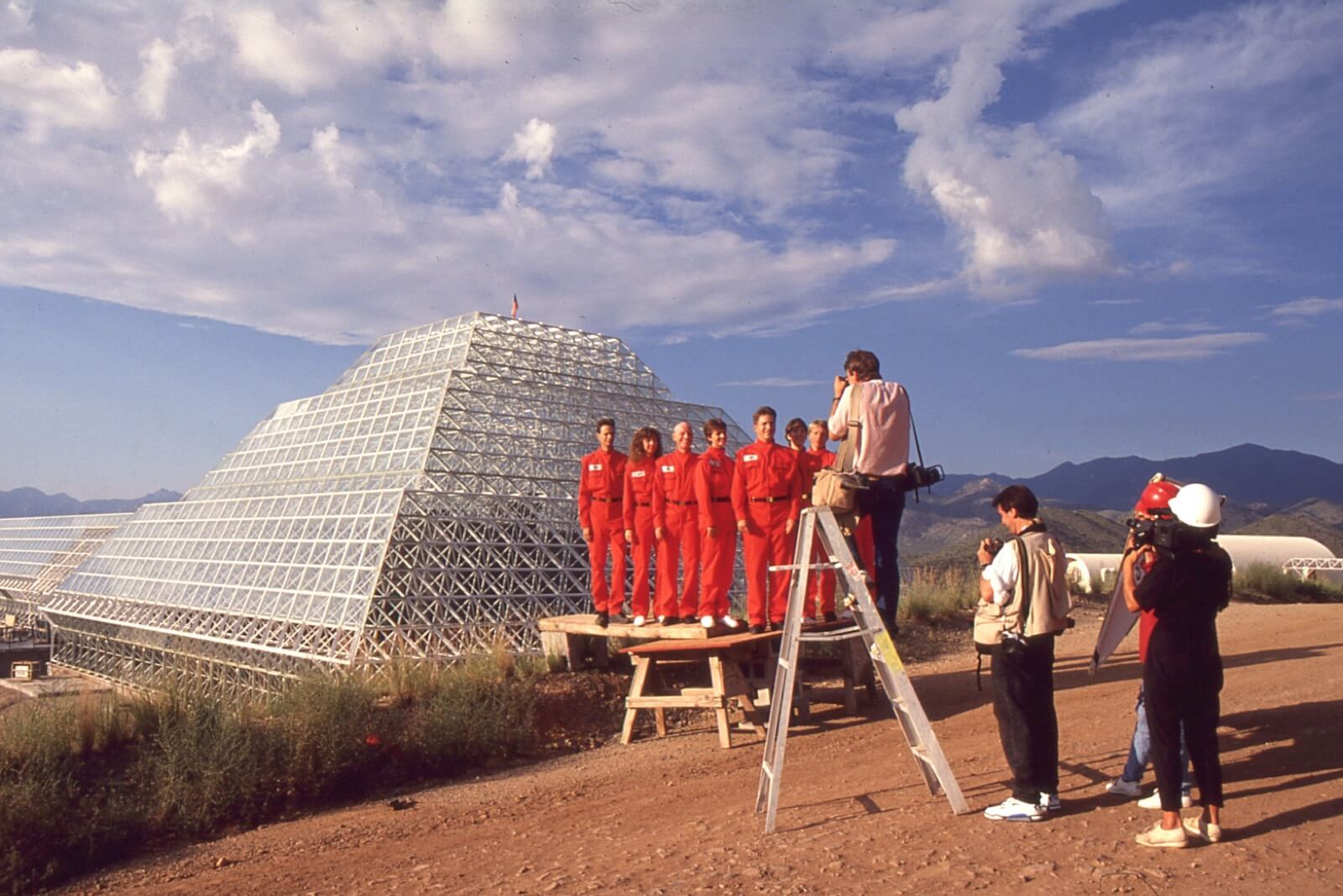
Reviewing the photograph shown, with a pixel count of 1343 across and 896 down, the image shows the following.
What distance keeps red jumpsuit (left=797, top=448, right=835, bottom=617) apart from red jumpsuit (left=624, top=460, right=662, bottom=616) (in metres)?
1.52

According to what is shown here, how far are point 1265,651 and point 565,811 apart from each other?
8863mm

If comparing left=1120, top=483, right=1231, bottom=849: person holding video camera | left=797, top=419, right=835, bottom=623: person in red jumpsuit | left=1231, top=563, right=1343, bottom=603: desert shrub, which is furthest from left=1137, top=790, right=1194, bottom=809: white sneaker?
left=1231, top=563, right=1343, bottom=603: desert shrub

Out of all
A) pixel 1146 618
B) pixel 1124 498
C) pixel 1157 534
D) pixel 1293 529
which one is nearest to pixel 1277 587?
pixel 1146 618

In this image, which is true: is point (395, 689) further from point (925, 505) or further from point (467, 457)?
point (925, 505)

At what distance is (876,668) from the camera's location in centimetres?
582

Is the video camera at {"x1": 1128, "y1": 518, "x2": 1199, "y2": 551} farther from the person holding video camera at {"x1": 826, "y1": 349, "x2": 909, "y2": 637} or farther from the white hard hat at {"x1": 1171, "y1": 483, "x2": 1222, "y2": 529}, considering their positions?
the person holding video camera at {"x1": 826, "y1": 349, "x2": 909, "y2": 637}

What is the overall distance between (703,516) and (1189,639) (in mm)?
4807

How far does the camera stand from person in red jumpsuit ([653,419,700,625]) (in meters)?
9.45

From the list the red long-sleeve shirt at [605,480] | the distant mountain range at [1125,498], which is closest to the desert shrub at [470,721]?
the red long-sleeve shirt at [605,480]

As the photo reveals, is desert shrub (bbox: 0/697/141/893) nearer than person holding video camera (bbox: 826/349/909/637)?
Yes

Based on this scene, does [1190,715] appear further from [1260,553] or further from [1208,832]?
[1260,553]

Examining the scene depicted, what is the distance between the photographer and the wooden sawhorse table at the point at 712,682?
8.66 metres

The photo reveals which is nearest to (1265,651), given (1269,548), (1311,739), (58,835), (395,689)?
(1311,739)

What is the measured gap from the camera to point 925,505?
10719 cm
